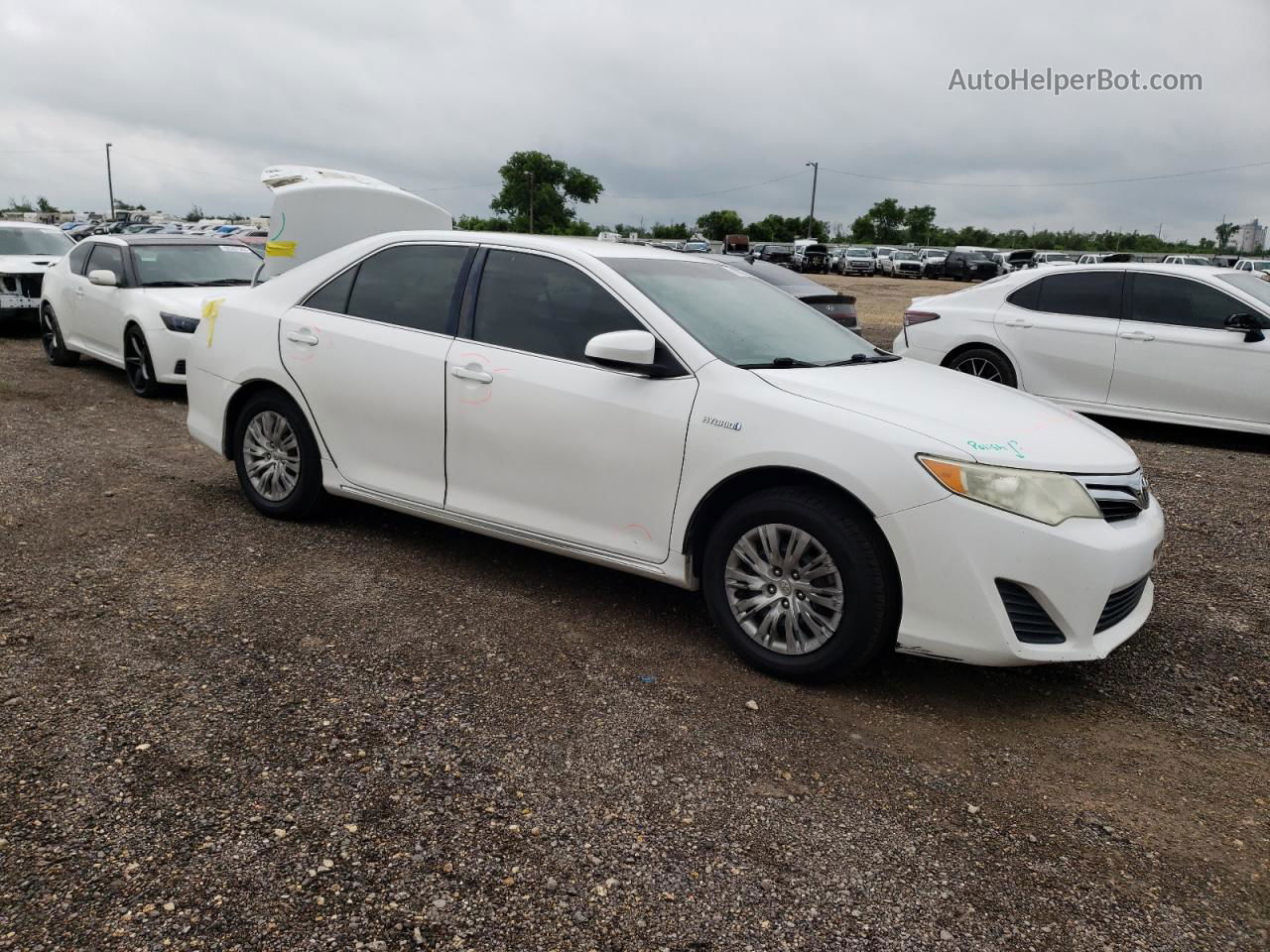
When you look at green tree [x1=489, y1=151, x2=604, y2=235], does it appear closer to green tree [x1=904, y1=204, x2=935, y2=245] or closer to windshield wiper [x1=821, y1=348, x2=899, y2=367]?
green tree [x1=904, y1=204, x2=935, y2=245]

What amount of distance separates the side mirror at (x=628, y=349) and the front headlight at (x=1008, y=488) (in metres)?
1.12

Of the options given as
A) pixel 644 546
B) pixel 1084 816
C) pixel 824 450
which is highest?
pixel 824 450

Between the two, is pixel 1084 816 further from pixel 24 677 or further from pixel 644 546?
pixel 24 677

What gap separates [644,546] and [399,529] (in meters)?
2.01

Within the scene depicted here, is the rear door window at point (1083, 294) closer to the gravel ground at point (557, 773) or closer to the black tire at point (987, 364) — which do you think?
the black tire at point (987, 364)

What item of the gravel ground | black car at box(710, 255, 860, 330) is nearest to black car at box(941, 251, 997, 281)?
black car at box(710, 255, 860, 330)

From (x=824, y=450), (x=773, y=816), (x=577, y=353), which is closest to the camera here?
(x=773, y=816)

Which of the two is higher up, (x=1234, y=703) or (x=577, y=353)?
(x=577, y=353)

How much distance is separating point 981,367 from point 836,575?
6400mm

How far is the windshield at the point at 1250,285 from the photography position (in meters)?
8.41

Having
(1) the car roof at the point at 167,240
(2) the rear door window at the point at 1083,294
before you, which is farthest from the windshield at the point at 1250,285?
(1) the car roof at the point at 167,240

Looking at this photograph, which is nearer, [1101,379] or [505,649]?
[505,649]

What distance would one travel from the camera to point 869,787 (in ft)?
10.3

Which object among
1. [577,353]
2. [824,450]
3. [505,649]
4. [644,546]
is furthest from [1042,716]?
[577,353]
